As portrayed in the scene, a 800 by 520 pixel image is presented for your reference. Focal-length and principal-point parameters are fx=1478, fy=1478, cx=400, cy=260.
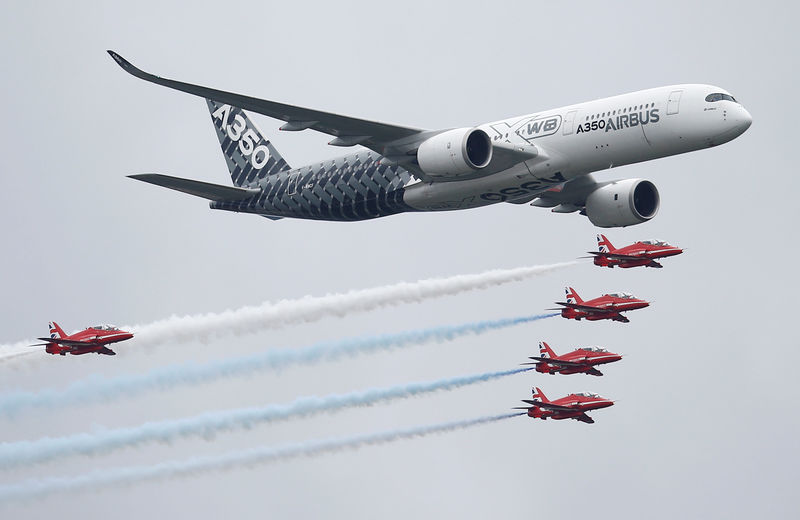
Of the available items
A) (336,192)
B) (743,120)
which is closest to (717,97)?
(743,120)

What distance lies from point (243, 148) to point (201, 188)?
6543 millimetres

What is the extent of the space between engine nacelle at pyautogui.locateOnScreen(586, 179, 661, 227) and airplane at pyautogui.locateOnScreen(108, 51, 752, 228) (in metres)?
0.04

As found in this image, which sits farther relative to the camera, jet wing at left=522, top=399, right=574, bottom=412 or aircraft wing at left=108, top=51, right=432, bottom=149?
jet wing at left=522, top=399, right=574, bottom=412

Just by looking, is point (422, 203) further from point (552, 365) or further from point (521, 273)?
point (552, 365)

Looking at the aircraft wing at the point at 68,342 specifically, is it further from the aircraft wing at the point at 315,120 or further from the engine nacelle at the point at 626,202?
the engine nacelle at the point at 626,202

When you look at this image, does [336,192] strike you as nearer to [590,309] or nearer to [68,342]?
[68,342]

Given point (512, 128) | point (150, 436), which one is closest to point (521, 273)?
point (512, 128)

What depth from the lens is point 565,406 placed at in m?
76.3

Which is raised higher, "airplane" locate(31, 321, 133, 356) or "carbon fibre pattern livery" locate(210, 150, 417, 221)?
"carbon fibre pattern livery" locate(210, 150, 417, 221)

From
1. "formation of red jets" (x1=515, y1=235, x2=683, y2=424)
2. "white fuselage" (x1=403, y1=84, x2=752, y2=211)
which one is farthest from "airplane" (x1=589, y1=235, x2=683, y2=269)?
"white fuselage" (x1=403, y1=84, x2=752, y2=211)

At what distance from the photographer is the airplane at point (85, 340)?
204ft

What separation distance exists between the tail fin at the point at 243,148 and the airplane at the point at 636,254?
51.3 feet

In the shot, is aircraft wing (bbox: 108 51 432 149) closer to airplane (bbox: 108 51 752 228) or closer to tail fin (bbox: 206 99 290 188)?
airplane (bbox: 108 51 752 228)

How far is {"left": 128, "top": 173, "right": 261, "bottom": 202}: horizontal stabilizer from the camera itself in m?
58.7
